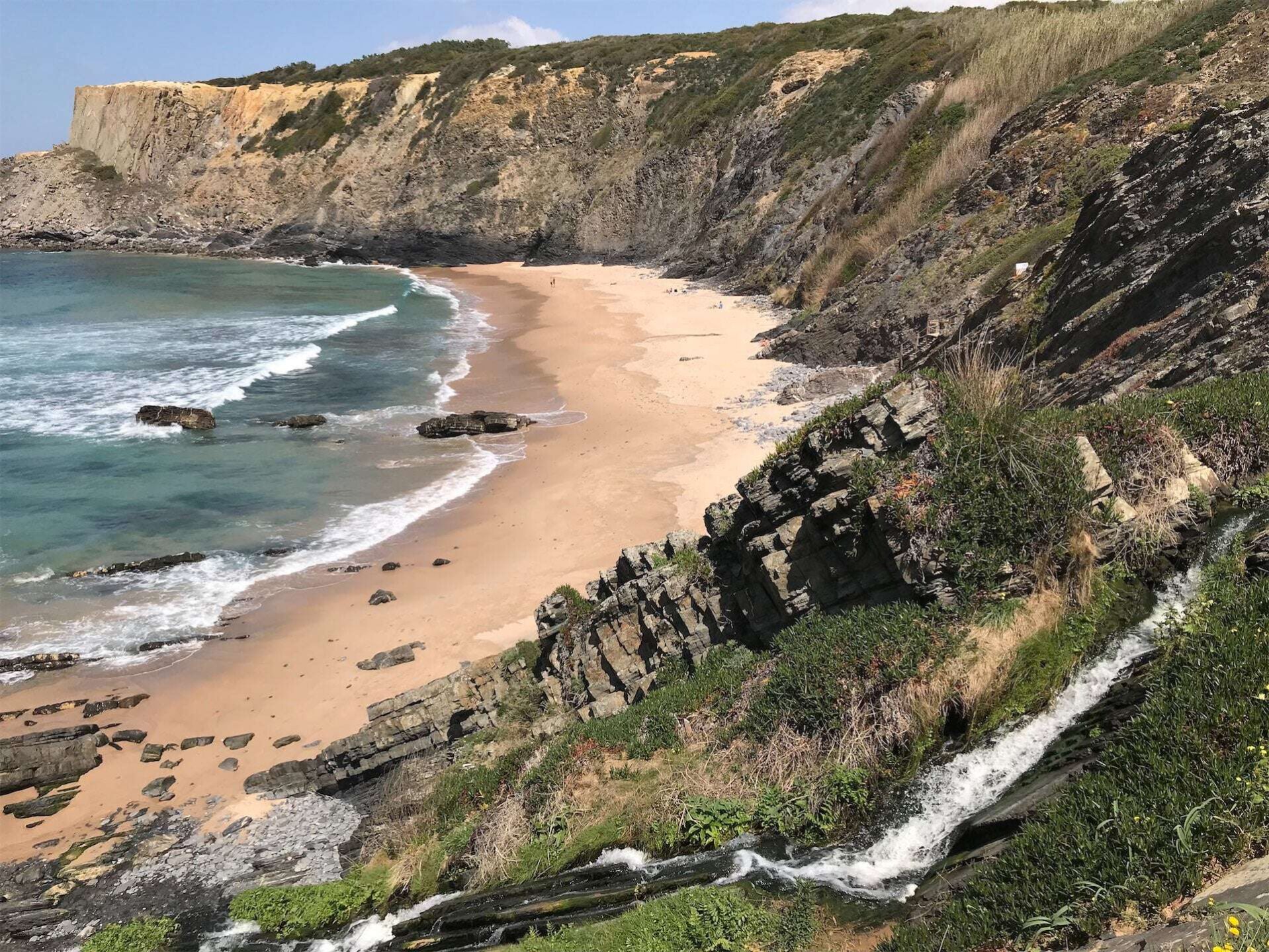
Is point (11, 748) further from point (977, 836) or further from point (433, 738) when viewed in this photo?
point (977, 836)

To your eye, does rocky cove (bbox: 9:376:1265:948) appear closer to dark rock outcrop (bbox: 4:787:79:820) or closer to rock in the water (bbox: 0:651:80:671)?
dark rock outcrop (bbox: 4:787:79:820)

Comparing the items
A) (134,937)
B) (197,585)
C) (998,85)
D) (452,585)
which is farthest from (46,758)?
(998,85)

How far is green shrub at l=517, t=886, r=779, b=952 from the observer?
19.5ft

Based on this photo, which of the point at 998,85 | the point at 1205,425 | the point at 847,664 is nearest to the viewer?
the point at 847,664

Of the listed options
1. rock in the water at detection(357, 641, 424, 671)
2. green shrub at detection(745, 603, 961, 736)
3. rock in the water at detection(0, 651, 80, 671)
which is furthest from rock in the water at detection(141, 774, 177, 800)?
green shrub at detection(745, 603, 961, 736)

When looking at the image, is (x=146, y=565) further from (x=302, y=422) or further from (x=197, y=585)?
(x=302, y=422)

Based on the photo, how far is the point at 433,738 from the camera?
1250 cm

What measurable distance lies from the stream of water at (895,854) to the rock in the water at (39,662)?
11.6m

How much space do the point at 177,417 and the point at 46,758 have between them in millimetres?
17156

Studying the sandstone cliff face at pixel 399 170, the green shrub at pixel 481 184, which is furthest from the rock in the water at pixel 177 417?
the green shrub at pixel 481 184

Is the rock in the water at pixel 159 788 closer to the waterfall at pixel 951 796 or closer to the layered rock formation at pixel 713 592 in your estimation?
the layered rock formation at pixel 713 592

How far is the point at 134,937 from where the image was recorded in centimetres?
977

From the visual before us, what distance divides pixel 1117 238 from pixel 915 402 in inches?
372

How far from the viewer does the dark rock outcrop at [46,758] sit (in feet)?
42.5
